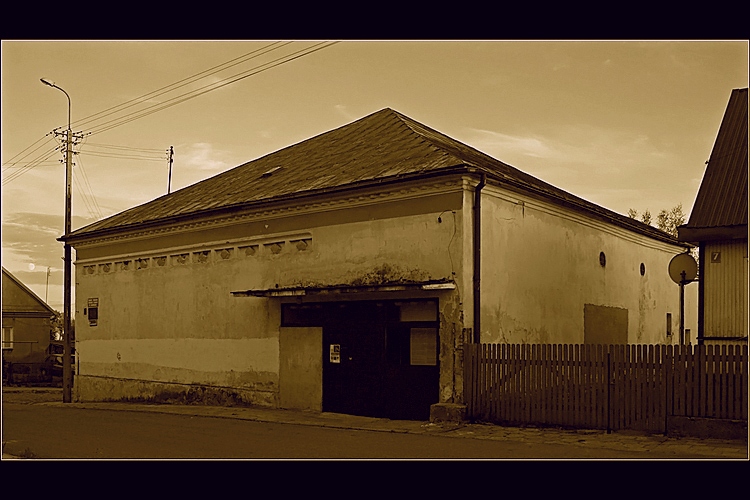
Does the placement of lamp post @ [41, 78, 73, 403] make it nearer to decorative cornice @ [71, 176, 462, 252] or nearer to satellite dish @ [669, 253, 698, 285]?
decorative cornice @ [71, 176, 462, 252]

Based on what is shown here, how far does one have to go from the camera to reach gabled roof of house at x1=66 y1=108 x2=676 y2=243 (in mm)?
17000

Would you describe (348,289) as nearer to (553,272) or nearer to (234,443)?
(234,443)

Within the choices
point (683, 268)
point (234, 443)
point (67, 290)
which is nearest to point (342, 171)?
point (234, 443)

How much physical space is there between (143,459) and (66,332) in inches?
619

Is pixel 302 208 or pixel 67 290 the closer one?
pixel 302 208

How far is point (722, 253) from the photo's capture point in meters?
15.2

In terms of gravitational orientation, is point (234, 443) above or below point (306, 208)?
below

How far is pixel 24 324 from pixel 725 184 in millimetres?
37160

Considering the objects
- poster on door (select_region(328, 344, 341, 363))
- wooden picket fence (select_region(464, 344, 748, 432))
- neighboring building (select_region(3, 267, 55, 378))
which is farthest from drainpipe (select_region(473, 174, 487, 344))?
neighboring building (select_region(3, 267, 55, 378))

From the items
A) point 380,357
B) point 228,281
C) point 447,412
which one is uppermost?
point 228,281

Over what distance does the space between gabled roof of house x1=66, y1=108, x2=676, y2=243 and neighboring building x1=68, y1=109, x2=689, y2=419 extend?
2.7 inches

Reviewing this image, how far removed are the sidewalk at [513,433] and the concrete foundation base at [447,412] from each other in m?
0.15

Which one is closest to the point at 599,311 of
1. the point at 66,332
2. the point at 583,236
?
the point at 583,236

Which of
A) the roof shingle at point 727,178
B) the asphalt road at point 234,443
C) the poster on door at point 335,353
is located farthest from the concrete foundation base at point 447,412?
the roof shingle at point 727,178
